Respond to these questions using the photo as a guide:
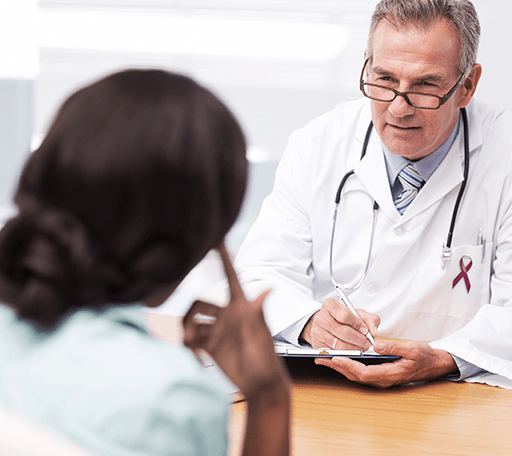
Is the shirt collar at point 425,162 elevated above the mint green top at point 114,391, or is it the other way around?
the mint green top at point 114,391

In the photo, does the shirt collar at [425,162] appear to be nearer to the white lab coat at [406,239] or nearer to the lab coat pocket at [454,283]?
the white lab coat at [406,239]

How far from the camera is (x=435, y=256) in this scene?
1550 millimetres

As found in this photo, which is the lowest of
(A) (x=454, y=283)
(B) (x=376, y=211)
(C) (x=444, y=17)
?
(A) (x=454, y=283)

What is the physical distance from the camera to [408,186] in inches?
63.2

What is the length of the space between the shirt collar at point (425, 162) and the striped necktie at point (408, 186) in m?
0.01

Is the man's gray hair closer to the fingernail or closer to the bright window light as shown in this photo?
the fingernail

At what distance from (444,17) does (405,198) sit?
48cm

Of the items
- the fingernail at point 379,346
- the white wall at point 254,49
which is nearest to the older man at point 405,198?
the fingernail at point 379,346

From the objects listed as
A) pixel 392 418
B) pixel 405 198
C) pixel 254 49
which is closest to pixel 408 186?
pixel 405 198

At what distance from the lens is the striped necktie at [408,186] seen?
1.60m

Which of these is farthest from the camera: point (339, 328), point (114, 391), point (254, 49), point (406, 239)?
point (254, 49)

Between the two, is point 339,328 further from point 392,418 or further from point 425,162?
point 425,162

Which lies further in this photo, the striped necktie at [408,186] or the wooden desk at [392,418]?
the striped necktie at [408,186]

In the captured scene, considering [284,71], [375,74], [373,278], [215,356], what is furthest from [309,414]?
[284,71]
